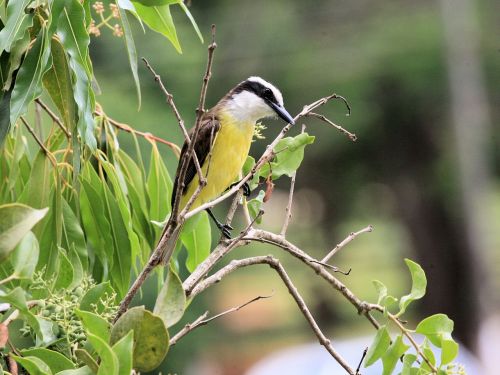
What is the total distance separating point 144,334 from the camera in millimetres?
1206

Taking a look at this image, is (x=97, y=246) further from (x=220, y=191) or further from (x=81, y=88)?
(x=220, y=191)

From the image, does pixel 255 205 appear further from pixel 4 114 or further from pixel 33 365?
pixel 33 365

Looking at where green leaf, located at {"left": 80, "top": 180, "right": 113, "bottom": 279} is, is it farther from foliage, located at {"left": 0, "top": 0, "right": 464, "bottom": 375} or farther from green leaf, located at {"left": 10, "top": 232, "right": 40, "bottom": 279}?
green leaf, located at {"left": 10, "top": 232, "right": 40, "bottom": 279}

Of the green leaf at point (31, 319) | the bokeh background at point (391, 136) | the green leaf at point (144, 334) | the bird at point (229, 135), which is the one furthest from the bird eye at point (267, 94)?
the bokeh background at point (391, 136)

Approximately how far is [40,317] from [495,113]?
9.89 metres

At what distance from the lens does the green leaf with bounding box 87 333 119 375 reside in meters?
1.12

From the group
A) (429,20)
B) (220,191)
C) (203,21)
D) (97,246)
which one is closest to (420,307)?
(429,20)

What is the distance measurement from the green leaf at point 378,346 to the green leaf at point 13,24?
0.66m

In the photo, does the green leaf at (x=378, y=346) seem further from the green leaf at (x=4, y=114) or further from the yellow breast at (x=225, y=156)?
the yellow breast at (x=225, y=156)

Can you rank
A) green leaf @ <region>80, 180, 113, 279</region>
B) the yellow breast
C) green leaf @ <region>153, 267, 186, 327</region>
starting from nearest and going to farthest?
green leaf @ <region>153, 267, 186, 327</region>
green leaf @ <region>80, 180, 113, 279</region>
the yellow breast

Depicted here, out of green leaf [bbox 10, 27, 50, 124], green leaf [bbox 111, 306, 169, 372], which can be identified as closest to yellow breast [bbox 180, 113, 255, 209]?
green leaf [bbox 10, 27, 50, 124]

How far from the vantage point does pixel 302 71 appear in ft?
35.4

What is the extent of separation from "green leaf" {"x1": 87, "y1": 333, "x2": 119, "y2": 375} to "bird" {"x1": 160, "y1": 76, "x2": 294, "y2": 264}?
151cm

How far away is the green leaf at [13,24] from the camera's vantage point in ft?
4.89
